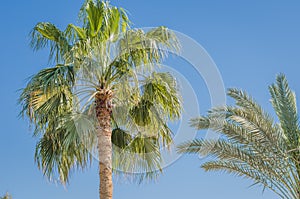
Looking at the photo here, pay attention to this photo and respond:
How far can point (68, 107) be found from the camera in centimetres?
932

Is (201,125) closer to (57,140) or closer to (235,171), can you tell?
(235,171)

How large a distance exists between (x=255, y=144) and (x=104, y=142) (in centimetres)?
353

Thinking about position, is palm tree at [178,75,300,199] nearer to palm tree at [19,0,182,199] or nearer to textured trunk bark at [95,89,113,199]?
palm tree at [19,0,182,199]

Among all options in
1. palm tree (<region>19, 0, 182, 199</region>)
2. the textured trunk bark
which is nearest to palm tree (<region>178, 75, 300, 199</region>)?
palm tree (<region>19, 0, 182, 199</region>)

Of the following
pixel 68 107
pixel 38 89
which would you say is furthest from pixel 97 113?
pixel 38 89

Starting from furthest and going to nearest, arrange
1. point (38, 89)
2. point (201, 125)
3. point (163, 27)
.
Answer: point (201, 125) < point (163, 27) < point (38, 89)

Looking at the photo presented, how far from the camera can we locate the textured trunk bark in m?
8.80

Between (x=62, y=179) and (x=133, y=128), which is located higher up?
(x=133, y=128)

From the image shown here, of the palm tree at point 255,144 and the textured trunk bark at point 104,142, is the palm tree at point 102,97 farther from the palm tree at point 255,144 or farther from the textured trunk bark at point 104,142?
the palm tree at point 255,144

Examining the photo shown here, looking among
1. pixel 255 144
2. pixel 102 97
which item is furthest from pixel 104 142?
pixel 255 144

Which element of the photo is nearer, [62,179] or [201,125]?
[62,179]

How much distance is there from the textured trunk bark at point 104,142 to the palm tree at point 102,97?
0.02 m

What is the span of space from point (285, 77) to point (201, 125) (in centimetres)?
250

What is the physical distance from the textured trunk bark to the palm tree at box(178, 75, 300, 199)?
2.16 m
